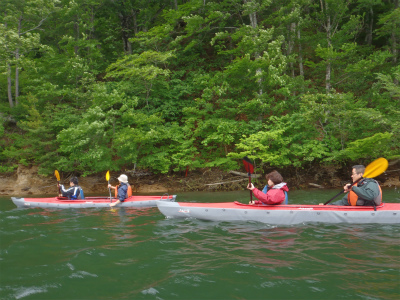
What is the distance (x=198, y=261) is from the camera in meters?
4.13

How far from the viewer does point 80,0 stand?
18.5 metres

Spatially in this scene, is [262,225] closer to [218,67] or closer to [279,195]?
[279,195]

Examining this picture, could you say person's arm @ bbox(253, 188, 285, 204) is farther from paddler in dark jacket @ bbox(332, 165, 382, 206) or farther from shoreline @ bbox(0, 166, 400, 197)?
shoreline @ bbox(0, 166, 400, 197)

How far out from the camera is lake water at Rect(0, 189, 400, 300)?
10.5 feet

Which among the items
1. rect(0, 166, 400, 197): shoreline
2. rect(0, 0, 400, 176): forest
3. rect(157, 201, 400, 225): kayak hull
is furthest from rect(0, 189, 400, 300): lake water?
rect(0, 166, 400, 197): shoreline

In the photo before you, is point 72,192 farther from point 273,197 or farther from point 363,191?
point 363,191

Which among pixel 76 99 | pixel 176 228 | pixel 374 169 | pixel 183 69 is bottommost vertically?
pixel 176 228

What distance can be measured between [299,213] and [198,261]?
2.97 m

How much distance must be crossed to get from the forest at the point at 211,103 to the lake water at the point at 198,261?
23.2 feet

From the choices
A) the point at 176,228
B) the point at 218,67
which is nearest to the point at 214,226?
the point at 176,228

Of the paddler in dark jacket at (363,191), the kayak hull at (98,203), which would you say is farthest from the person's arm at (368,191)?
the kayak hull at (98,203)

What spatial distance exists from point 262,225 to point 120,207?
476cm

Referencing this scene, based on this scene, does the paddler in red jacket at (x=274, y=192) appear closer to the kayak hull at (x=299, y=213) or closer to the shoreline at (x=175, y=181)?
the kayak hull at (x=299, y=213)

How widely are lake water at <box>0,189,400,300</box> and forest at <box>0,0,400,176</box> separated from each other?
23.2ft
